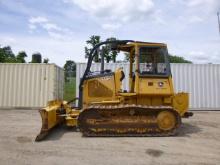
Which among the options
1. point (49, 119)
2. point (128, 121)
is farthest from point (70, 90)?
point (128, 121)

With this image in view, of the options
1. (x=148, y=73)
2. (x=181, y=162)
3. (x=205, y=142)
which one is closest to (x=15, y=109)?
(x=148, y=73)

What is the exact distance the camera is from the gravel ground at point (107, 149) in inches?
263

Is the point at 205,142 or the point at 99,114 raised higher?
the point at 99,114

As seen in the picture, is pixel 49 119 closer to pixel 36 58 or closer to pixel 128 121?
pixel 128 121

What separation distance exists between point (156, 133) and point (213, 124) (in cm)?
389

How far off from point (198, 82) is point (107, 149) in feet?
41.3

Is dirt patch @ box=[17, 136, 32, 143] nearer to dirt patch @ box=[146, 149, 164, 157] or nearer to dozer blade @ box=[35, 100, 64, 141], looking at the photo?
dozer blade @ box=[35, 100, 64, 141]

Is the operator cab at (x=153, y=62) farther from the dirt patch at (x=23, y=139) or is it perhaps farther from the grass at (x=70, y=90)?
the grass at (x=70, y=90)

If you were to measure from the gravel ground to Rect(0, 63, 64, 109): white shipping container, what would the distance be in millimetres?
8421

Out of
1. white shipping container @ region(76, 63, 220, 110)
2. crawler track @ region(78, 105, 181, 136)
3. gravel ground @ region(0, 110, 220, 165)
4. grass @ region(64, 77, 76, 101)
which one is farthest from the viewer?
grass @ region(64, 77, 76, 101)

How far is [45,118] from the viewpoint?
916cm

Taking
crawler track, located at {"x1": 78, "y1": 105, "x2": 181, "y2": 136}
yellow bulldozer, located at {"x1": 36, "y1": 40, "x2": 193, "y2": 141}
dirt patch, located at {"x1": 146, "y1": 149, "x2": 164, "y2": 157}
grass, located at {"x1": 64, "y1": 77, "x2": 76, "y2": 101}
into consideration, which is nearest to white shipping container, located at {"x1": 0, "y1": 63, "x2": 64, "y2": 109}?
grass, located at {"x1": 64, "y1": 77, "x2": 76, "y2": 101}

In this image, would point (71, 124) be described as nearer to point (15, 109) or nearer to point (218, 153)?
point (218, 153)

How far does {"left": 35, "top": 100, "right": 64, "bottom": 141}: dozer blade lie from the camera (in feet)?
29.7
